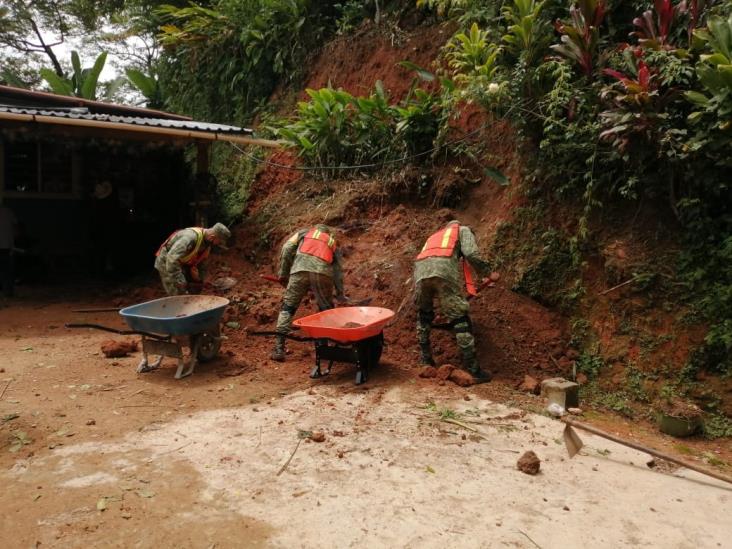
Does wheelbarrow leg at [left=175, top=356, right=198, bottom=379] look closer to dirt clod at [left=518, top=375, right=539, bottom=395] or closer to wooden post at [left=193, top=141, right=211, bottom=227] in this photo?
dirt clod at [left=518, top=375, right=539, bottom=395]

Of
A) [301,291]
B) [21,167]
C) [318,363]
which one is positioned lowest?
[318,363]

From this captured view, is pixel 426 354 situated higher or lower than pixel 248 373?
higher

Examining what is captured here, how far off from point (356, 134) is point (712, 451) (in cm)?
703

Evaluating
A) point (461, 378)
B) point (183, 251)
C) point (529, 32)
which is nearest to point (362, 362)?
point (461, 378)

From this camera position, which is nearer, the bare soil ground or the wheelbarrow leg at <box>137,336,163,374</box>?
the bare soil ground

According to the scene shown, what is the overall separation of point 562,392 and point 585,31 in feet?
13.7

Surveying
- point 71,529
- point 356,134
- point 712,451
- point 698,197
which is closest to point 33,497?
point 71,529

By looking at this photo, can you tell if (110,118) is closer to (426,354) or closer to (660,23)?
(426,354)

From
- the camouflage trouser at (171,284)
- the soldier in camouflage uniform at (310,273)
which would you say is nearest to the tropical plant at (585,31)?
the soldier in camouflage uniform at (310,273)

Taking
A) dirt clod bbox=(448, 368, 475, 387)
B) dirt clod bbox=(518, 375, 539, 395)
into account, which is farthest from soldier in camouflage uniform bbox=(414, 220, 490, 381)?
dirt clod bbox=(518, 375, 539, 395)

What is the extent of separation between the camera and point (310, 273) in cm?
638

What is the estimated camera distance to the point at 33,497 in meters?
3.38

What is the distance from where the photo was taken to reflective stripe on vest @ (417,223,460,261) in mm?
5910

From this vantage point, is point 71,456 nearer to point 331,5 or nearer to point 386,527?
point 386,527
